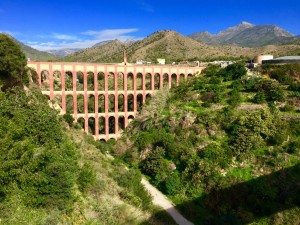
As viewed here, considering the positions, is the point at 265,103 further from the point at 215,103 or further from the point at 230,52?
the point at 230,52

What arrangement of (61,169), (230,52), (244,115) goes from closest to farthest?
(61,169)
(244,115)
(230,52)

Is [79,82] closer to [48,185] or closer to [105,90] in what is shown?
[105,90]

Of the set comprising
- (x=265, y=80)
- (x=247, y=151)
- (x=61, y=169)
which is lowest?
(x=247, y=151)

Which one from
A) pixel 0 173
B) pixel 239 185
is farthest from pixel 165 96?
pixel 0 173

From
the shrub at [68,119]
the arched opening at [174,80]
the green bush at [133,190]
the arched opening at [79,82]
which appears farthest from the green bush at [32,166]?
the arched opening at [79,82]

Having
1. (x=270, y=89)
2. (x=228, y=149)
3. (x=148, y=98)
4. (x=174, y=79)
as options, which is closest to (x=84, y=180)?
(x=228, y=149)

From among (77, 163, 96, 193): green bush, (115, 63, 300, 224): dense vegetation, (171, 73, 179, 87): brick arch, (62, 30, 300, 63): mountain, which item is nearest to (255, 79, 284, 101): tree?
(115, 63, 300, 224): dense vegetation

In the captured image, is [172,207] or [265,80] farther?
[265,80]
